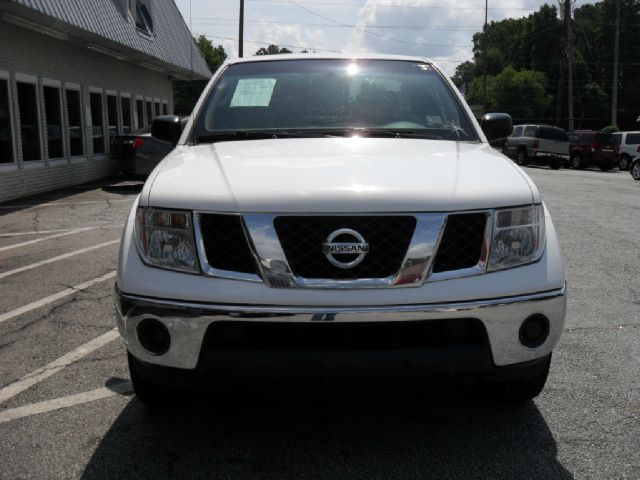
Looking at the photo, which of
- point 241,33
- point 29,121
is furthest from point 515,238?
point 241,33

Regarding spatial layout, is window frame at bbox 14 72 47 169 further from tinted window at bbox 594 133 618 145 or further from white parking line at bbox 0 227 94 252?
tinted window at bbox 594 133 618 145

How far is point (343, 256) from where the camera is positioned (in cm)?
262

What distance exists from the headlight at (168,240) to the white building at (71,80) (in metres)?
9.90

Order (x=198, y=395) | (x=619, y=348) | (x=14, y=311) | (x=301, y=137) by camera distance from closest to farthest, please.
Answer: (x=198, y=395) < (x=301, y=137) < (x=619, y=348) < (x=14, y=311)

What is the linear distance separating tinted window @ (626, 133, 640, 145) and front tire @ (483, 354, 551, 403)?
28642 millimetres

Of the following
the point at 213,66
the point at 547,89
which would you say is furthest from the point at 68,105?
the point at 547,89

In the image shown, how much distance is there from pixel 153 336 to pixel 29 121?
13.0m

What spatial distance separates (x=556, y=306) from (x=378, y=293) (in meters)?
0.75

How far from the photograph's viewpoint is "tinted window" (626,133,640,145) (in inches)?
1136

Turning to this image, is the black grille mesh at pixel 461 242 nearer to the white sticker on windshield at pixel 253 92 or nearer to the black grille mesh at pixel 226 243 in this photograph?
the black grille mesh at pixel 226 243

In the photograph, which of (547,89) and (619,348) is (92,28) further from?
(547,89)

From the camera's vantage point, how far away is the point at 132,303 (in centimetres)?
273

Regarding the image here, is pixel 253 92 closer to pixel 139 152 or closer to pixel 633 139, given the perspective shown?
pixel 139 152

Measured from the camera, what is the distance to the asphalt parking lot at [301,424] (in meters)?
2.83
